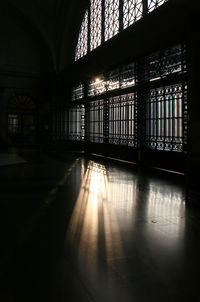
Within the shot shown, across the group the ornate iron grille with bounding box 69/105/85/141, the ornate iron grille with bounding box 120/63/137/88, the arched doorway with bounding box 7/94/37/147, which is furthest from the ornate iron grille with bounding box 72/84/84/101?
the arched doorway with bounding box 7/94/37/147

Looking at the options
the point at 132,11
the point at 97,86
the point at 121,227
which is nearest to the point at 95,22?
the point at 97,86

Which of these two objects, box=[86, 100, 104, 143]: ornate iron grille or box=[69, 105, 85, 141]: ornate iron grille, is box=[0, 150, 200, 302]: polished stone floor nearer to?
box=[86, 100, 104, 143]: ornate iron grille

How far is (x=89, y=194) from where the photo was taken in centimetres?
509

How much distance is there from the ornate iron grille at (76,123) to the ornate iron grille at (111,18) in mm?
3659

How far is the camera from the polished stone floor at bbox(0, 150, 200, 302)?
2.08 m

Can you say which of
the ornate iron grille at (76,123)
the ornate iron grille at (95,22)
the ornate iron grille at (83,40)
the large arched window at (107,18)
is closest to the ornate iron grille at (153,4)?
the large arched window at (107,18)

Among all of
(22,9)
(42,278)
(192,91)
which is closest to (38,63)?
(22,9)

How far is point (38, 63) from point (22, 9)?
2893 millimetres

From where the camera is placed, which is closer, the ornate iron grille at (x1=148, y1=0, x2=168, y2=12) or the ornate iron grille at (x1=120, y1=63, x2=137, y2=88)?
the ornate iron grille at (x1=148, y1=0, x2=168, y2=12)

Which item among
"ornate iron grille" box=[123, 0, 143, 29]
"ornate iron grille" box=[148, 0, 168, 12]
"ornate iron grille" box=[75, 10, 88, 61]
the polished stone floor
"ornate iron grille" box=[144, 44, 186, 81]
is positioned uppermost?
"ornate iron grille" box=[75, 10, 88, 61]

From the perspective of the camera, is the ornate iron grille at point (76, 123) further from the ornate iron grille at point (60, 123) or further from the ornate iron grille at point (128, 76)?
the ornate iron grille at point (128, 76)

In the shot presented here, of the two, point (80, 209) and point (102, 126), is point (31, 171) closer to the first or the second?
point (80, 209)

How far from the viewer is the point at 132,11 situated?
377 inches

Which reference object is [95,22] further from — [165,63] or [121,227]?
[121,227]
